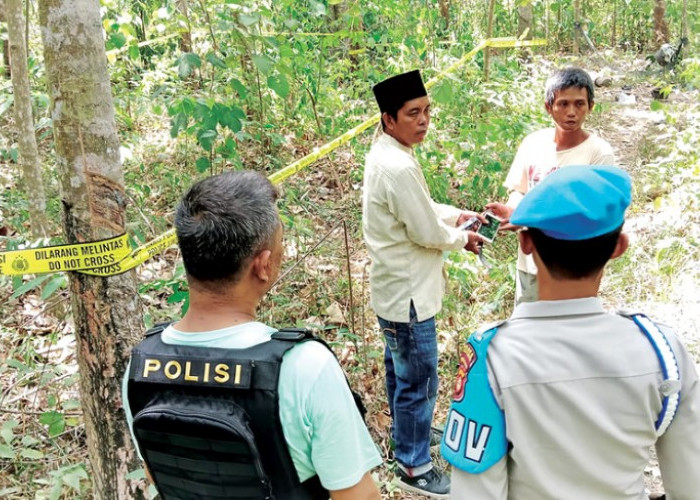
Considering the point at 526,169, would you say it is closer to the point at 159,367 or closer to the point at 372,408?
the point at 372,408

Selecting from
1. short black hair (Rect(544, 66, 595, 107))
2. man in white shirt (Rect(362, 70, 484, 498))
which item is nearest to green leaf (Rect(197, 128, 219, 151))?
man in white shirt (Rect(362, 70, 484, 498))

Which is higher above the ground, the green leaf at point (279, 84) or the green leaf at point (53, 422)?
the green leaf at point (279, 84)

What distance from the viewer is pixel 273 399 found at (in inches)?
51.8

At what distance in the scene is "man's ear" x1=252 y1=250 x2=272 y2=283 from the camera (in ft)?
4.75

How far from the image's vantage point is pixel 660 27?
11.2 meters

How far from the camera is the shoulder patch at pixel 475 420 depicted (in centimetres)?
131

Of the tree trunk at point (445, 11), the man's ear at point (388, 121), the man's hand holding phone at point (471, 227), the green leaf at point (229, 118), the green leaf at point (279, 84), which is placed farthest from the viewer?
the tree trunk at point (445, 11)

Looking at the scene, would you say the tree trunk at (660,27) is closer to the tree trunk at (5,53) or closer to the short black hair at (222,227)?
the tree trunk at (5,53)

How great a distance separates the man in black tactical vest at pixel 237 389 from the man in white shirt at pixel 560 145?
2.06 m

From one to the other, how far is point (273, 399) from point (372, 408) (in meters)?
2.32

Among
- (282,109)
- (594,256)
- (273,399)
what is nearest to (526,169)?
(594,256)

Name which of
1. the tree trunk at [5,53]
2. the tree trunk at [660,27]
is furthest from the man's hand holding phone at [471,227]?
the tree trunk at [660,27]

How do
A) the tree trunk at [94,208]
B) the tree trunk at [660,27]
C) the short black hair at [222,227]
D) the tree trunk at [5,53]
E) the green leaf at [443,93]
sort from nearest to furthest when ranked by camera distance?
the short black hair at [222,227], the tree trunk at [94,208], the green leaf at [443,93], the tree trunk at [5,53], the tree trunk at [660,27]

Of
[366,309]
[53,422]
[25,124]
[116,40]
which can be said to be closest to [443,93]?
[366,309]
